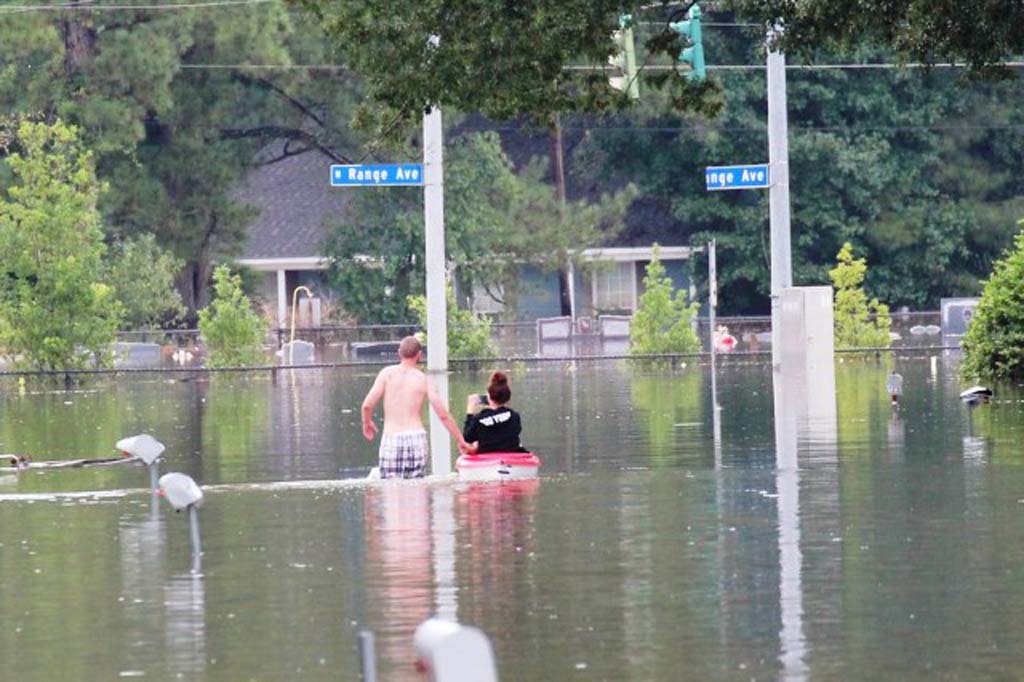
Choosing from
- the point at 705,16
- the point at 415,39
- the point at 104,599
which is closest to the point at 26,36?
the point at 705,16

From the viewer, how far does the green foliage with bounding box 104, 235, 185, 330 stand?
192 ft

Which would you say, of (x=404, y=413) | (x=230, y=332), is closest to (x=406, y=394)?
(x=404, y=413)

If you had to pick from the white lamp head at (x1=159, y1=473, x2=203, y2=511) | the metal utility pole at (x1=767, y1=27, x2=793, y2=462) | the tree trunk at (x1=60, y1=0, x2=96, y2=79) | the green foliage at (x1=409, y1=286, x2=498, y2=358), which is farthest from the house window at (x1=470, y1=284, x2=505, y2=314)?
the white lamp head at (x1=159, y1=473, x2=203, y2=511)

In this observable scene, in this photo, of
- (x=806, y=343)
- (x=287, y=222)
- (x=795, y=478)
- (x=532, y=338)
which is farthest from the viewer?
(x=287, y=222)

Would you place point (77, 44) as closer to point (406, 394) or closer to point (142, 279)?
point (142, 279)

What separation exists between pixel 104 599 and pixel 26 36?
4467cm

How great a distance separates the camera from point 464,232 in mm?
65250

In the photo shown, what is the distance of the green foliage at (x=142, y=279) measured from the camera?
58.6 m

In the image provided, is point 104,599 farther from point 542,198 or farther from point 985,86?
point 985,86

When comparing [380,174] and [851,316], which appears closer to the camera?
[380,174]

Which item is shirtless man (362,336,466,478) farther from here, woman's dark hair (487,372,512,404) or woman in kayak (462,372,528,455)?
woman's dark hair (487,372,512,404)

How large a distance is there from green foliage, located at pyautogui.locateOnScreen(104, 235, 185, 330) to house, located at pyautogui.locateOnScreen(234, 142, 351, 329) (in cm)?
1044

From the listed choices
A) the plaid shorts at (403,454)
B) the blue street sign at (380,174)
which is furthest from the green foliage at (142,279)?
the plaid shorts at (403,454)

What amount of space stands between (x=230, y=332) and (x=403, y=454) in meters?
28.8
